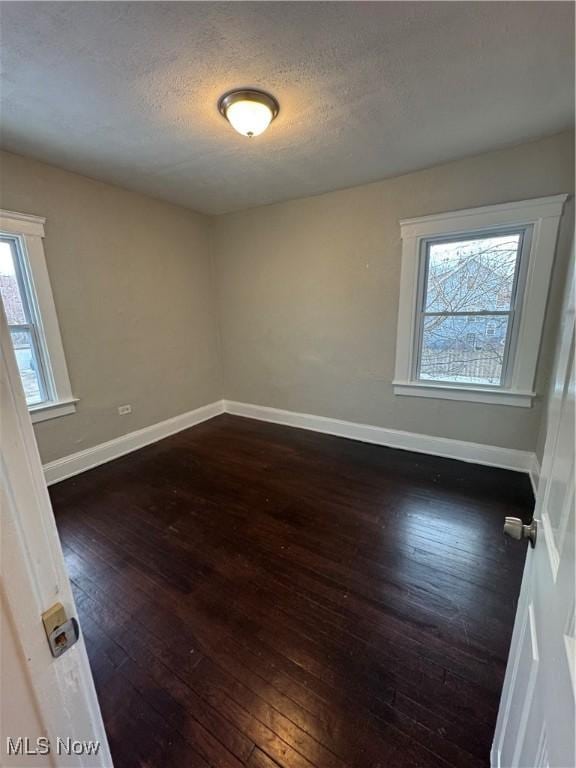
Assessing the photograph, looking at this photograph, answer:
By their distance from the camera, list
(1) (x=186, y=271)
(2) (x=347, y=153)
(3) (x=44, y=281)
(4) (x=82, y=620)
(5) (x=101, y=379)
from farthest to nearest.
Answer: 1. (1) (x=186, y=271)
2. (5) (x=101, y=379)
3. (3) (x=44, y=281)
4. (2) (x=347, y=153)
5. (4) (x=82, y=620)

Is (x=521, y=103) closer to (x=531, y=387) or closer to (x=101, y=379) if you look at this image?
(x=531, y=387)

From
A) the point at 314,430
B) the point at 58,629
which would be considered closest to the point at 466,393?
the point at 314,430

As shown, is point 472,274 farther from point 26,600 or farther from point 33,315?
point 33,315

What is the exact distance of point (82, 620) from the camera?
61.9 inches

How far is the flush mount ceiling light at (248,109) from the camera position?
5.72 ft

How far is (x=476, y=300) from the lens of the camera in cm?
279

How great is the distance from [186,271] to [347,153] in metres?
2.21

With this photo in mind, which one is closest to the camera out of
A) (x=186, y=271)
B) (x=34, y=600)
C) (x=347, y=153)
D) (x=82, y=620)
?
(x=34, y=600)

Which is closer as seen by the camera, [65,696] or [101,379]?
[65,696]

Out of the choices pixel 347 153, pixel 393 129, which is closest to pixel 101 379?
pixel 347 153

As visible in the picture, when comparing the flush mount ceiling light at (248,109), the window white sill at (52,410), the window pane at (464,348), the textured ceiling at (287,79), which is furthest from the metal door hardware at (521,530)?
the window white sill at (52,410)

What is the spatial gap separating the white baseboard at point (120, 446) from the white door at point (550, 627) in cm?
328

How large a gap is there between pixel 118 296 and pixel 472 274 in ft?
10.9

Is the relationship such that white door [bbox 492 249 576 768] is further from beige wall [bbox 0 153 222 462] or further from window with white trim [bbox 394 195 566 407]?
beige wall [bbox 0 153 222 462]
